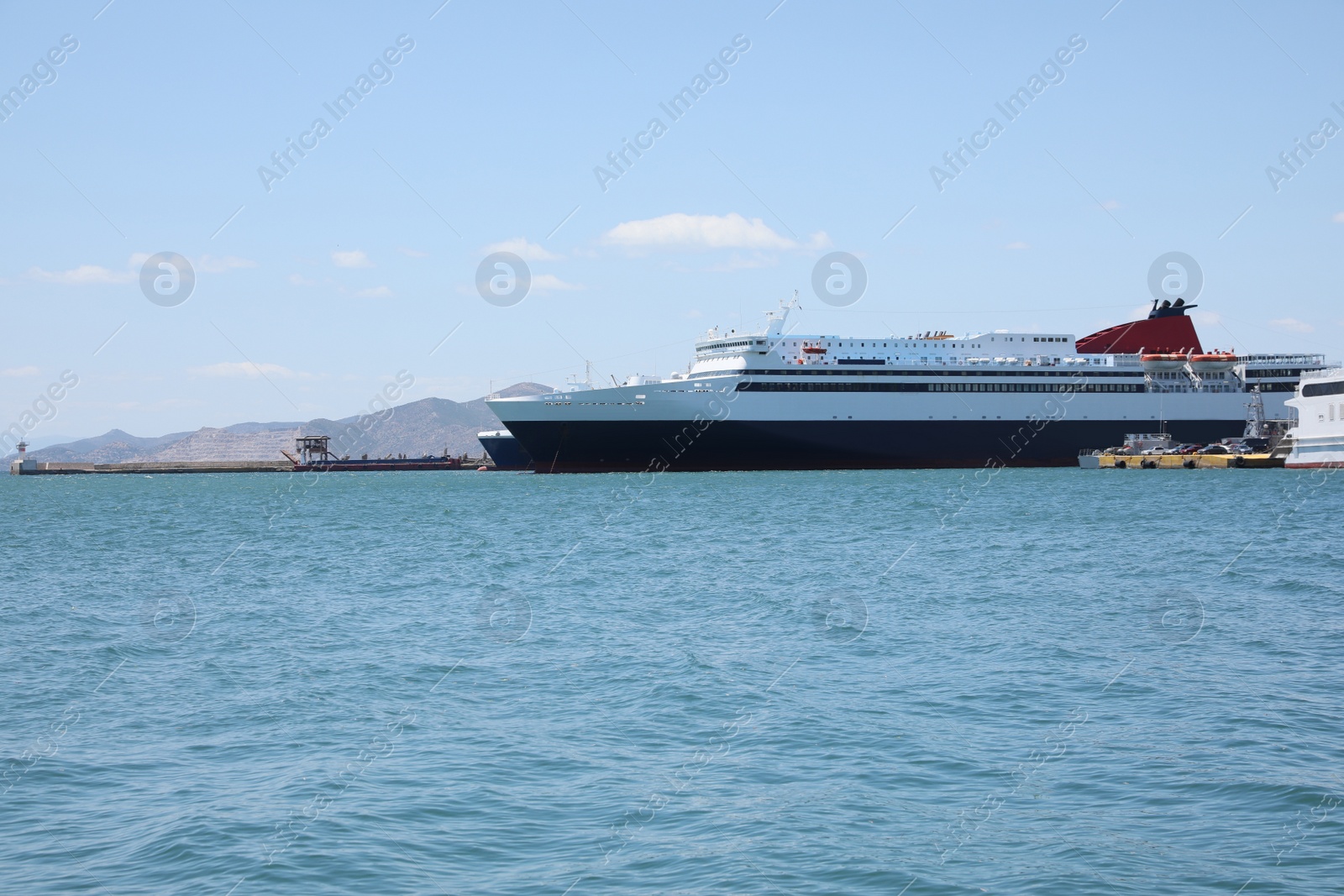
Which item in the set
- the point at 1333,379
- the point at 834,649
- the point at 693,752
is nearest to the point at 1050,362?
the point at 1333,379

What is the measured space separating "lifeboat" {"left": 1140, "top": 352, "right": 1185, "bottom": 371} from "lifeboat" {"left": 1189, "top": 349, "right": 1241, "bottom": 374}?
0.92 m

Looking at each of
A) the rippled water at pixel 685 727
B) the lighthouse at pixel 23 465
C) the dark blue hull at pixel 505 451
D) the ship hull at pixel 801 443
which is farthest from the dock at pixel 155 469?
the rippled water at pixel 685 727

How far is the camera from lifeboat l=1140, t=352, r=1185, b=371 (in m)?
93.4

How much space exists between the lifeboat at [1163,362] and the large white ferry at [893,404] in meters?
0.10

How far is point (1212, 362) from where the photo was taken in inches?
3728

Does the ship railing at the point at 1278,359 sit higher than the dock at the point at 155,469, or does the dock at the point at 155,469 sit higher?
the ship railing at the point at 1278,359

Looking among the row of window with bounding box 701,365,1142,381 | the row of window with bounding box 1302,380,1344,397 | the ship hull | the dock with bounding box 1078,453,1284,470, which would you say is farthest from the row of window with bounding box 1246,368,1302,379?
the row of window with bounding box 1302,380,1344,397

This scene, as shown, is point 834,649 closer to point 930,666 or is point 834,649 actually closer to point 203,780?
point 930,666

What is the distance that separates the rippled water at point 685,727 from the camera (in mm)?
8477

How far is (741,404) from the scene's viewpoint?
81.0 meters

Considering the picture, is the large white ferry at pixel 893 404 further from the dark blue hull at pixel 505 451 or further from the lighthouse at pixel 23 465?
the lighthouse at pixel 23 465

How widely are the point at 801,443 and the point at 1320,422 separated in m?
34.9

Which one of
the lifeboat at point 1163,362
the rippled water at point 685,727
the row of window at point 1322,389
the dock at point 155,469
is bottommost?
the rippled water at point 685,727

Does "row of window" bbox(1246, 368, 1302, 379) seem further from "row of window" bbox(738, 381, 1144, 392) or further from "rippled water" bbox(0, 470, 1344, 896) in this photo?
"rippled water" bbox(0, 470, 1344, 896)
